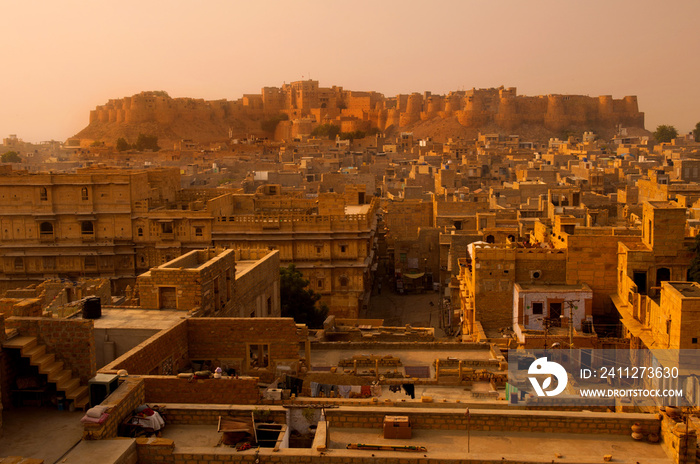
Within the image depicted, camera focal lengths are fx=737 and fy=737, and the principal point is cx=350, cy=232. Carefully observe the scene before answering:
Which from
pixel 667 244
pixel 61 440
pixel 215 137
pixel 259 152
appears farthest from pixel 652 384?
pixel 215 137

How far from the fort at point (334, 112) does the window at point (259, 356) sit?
82935 millimetres

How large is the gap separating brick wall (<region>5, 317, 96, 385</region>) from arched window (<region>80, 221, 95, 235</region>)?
19667 millimetres

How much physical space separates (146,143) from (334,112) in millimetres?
26852

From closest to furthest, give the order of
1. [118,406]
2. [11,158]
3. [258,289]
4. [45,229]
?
[118,406]
[258,289]
[45,229]
[11,158]

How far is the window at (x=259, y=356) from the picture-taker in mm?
11852

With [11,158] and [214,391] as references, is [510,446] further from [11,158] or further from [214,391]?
[11,158]

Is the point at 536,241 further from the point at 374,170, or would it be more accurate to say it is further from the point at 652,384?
the point at 374,170

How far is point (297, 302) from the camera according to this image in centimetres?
2192

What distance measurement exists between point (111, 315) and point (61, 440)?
536 centimetres

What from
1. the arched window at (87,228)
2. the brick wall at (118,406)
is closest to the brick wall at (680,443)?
the brick wall at (118,406)

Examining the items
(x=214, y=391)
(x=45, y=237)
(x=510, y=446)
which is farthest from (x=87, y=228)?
(x=510, y=446)

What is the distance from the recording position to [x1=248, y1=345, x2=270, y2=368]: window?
11852 mm

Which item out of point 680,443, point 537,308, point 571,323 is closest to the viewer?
point 680,443

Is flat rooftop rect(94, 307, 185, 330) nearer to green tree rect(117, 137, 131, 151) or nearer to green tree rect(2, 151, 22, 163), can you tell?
green tree rect(2, 151, 22, 163)
